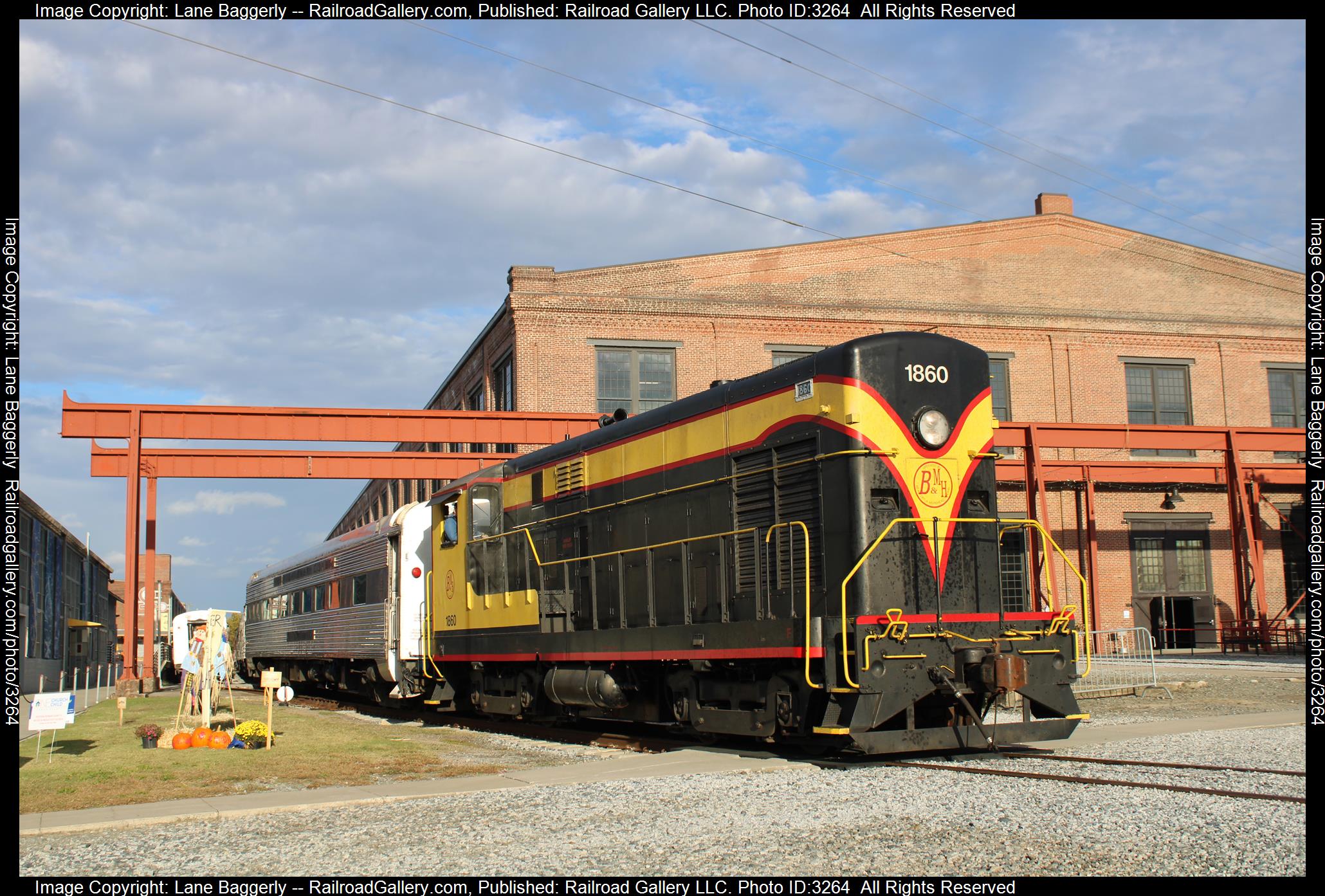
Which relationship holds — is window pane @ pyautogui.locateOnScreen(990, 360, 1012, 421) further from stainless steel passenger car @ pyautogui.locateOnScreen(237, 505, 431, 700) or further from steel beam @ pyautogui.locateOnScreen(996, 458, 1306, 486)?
stainless steel passenger car @ pyautogui.locateOnScreen(237, 505, 431, 700)

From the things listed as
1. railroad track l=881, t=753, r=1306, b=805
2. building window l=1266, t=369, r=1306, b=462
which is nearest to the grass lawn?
railroad track l=881, t=753, r=1306, b=805

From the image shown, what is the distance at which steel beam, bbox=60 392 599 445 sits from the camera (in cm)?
2475

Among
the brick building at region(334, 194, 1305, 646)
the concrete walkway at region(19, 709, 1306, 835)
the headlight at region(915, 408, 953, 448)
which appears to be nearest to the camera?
the concrete walkway at region(19, 709, 1306, 835)

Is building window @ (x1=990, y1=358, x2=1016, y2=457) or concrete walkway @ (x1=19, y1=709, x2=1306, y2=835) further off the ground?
building window @ (x1=990, y1=358, x2=1016, y2=457)

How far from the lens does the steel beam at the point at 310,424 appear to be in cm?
2475

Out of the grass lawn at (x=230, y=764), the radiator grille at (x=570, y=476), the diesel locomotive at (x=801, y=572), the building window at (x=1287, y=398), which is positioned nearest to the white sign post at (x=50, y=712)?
the grass lawn at (x=230, y=764)

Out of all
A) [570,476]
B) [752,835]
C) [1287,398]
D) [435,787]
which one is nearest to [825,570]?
[752,835]

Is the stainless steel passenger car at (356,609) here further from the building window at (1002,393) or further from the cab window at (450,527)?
the building window at (1002,393)

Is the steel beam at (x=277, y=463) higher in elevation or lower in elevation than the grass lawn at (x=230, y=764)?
higher

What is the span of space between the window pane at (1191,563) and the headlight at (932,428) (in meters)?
28.9

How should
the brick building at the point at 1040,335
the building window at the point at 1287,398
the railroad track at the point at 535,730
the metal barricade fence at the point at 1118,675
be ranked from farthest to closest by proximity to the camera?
the building window at the point at 1287,398, the brick building at the point at 1040,335, the metal barricade fence at the point at 1118,675, the railroad track at the point at 535,730

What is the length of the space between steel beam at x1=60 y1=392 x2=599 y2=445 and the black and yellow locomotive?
46.3ft

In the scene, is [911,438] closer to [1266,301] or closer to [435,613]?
[435,613]
